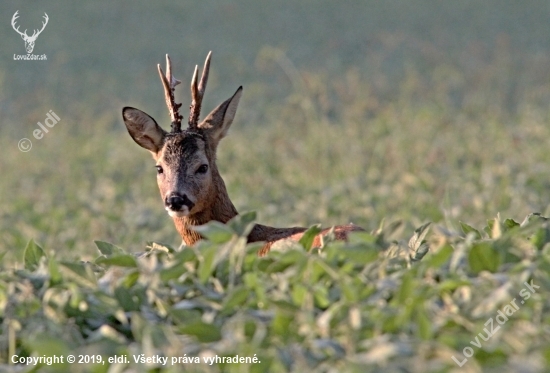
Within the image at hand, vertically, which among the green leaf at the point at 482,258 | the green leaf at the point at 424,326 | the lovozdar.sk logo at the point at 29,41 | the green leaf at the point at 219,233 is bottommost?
the green leaf at the point at 424,326

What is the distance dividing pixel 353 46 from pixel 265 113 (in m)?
4.42

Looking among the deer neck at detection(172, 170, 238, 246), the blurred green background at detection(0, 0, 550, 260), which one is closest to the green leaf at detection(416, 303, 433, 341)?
the blurred green background at detection(0, 0, 550, 260)

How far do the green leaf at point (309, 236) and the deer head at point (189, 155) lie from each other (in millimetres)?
2104

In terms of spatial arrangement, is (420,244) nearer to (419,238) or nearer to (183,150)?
(419,238)

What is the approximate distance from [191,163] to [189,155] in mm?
67

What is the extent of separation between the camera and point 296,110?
14461 mm

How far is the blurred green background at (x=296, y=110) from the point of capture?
995 cm

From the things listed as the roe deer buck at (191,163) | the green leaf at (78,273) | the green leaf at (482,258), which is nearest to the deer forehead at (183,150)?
the roe deer buck at (191,163)

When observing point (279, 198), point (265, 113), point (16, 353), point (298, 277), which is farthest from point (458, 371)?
point (265, 113)

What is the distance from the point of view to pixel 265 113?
1490 centimetres

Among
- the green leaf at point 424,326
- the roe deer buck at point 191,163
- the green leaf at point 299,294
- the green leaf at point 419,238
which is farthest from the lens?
the roe deer buck at point 191,163

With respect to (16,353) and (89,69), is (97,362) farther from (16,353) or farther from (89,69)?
(89,69)

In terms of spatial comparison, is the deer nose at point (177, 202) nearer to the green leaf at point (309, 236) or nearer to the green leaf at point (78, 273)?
the green leaf at point (309, 236)

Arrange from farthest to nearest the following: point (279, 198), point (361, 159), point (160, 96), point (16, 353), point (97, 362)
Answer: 1. point (160, 96)
2. point (361, 159)
3. point (279, 198)
4. point (16, 353)
5. point (97, 362)
